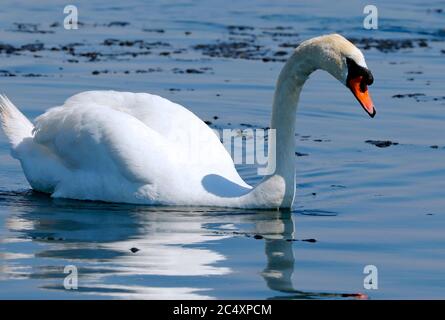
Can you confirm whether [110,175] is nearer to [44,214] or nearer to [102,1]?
[44,214]

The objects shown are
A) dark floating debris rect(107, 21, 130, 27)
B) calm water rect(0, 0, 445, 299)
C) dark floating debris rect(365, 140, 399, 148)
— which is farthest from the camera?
dark floating debris rect(107, 21, 130, 27)

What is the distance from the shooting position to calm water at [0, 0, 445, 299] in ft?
31.5

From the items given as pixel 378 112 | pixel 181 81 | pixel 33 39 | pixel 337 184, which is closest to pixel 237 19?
pixel 33 39

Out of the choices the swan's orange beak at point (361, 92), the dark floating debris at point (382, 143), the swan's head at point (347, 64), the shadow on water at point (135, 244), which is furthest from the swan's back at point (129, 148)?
the dark floating debris at point (382, 143)

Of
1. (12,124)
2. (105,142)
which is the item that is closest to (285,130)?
(105,142)

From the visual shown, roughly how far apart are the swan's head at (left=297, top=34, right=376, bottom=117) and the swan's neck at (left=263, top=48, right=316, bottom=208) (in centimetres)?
45

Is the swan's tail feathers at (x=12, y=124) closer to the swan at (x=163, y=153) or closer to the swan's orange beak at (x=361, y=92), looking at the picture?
the swan at (x=163, y=153)

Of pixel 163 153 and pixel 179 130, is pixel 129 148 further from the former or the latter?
pixel 179 130

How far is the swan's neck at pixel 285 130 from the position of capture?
12.1 meters

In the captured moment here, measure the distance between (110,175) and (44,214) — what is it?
755 millimetres

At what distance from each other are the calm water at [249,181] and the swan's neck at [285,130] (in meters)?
0.31

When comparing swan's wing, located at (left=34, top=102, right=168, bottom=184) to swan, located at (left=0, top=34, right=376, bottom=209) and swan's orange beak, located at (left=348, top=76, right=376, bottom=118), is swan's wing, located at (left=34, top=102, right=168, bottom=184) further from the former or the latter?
swan's orange beak, located at (left=348, top=76, right=376, bottom=118)

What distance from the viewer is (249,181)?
13969mm

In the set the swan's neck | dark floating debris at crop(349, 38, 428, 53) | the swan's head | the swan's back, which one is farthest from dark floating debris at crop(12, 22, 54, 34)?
the swan's head
